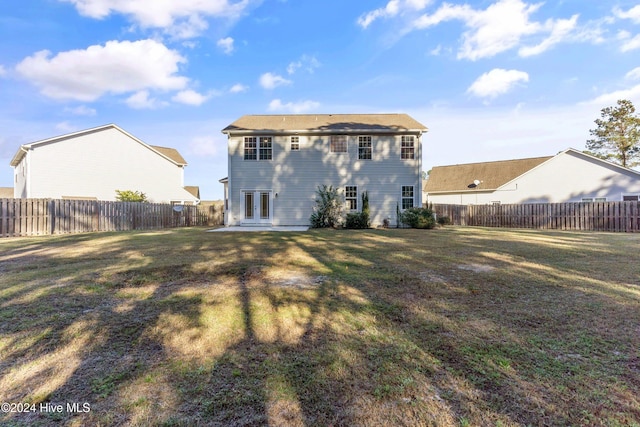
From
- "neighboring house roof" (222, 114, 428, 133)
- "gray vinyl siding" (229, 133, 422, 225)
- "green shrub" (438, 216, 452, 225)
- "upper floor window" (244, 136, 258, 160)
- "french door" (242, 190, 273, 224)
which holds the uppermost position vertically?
"neighboring house roof" (222, 114, 428, 133)

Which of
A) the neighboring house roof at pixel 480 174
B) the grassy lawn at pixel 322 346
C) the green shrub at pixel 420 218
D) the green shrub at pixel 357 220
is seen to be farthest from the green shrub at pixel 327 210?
the neighboring house roof at pixel 480 174

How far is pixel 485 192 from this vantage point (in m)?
27.0

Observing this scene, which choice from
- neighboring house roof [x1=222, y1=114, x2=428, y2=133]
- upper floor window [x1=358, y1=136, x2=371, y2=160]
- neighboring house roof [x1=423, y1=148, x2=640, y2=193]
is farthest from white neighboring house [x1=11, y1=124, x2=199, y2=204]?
neighboring house roof [x1=423, y1=148, x2=640, y2=193]

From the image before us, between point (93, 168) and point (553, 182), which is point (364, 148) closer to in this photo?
point (553, 182)

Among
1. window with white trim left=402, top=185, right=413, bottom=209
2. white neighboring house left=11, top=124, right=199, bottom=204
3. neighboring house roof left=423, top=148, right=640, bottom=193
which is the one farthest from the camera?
neighboring house roof left=423, top=148, right=640, bottom=193

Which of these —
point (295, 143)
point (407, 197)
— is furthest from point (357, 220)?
point (295, 143)

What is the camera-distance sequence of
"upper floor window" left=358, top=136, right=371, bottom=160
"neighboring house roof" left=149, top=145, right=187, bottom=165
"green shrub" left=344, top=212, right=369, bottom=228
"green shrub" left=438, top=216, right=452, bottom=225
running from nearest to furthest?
1. "green shrub" left=344, top=212, right=369, bottom=228
2. "upper floor window" left=358, top=136, right=371, bottom=160
3. "green shrub" left=438, top=216, right=452, bottom=225
4. "neighboring house roof" left=149, top=145, right=187, bottom=165

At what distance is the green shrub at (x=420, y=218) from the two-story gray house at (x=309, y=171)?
129 cm

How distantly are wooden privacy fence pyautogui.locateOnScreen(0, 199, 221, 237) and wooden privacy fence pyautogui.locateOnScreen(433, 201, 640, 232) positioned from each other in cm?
1940

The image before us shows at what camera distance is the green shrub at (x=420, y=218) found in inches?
622

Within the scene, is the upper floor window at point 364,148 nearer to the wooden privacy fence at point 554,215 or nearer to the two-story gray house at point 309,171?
the two-story gray house at point 309,171

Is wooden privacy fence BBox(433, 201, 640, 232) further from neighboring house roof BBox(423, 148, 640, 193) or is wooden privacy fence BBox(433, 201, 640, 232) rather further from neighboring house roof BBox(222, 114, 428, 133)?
neighboring house roof BBox(222, 114, 428, 133)

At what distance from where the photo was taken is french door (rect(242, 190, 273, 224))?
58.1 ft

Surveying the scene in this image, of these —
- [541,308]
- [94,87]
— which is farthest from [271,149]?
[94,87]
